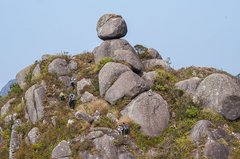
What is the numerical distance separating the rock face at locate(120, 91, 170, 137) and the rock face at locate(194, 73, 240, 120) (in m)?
3.22

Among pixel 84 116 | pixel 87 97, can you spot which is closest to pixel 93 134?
pixel 84 116

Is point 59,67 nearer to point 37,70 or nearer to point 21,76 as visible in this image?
point 37,70

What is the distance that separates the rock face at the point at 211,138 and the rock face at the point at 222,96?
8.98 feet

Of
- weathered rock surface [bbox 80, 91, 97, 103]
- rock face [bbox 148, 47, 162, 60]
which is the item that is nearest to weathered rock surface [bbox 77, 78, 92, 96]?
weathered rock surface [bbox 80, 91, 97, 103]

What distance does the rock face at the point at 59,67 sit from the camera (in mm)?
25703

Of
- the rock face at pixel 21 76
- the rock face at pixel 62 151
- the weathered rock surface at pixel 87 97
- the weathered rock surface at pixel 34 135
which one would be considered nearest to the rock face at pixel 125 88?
the weathered rock surface at pixel 87 97

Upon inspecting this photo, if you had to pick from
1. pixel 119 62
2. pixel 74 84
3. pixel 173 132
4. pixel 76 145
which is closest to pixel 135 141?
pixel 173 132

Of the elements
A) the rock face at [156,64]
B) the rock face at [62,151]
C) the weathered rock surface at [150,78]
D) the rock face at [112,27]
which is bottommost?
the rock face at [62,151]

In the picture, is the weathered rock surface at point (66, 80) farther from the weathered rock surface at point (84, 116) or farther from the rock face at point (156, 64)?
the rock face at point (156, 64)

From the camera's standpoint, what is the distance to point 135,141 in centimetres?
1552

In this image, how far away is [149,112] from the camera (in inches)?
679

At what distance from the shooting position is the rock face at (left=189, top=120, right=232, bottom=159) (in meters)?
12.8

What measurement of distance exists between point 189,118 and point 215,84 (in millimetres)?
3930

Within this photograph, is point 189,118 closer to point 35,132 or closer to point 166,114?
point 166,114
